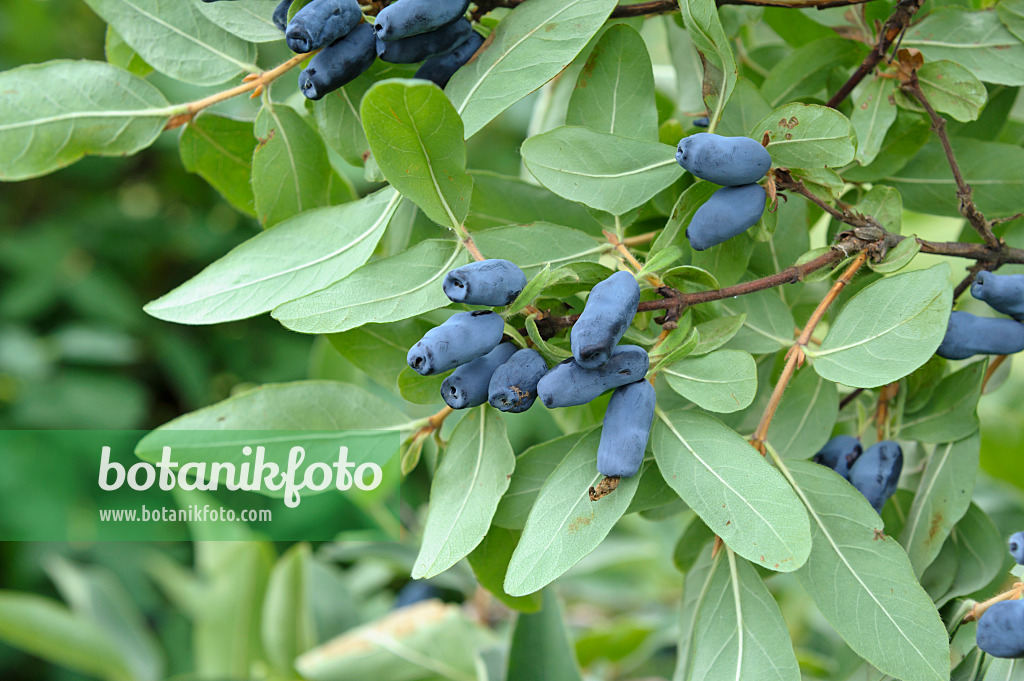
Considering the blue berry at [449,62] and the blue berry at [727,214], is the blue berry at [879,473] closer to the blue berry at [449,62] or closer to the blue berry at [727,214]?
the blue berry at [727,214]

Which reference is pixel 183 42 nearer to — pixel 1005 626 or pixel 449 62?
pixel 449 62

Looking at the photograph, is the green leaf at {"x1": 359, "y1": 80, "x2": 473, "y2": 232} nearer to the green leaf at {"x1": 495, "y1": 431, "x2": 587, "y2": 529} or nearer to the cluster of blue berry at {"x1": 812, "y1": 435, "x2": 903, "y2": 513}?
the green leaf at {"x1": 495, "y1": 431, "x2": 587, "y2": 529}

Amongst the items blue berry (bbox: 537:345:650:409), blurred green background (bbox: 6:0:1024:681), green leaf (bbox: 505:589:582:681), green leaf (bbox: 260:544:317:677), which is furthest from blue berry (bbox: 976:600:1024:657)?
blurred green background (bbox: 6:0:1024:681)

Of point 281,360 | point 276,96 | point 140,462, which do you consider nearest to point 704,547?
point 140,462

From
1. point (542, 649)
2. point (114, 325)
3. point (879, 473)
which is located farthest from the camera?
point (114, 325)

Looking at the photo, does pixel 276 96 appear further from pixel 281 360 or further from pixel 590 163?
pixel 281 360

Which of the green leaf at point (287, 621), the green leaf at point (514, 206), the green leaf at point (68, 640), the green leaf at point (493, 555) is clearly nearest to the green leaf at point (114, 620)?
the green leaf at point (68, 640)

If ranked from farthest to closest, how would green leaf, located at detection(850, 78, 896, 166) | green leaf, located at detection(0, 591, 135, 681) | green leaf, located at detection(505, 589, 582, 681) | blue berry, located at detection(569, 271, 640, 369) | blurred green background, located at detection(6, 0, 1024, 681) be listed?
blurred green background, located at detection(6, 0, 1024, 681) → green leaf, located at detection(0, 591, 135, 681) → green leaf, located at detection(505, 589, 582, 681) → green leaf, located at detection(850, 78, 896, 166) → blue berry, located at detection(569, 271, 640, 369)

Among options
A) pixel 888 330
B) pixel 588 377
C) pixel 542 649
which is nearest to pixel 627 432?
pixel 588 377
